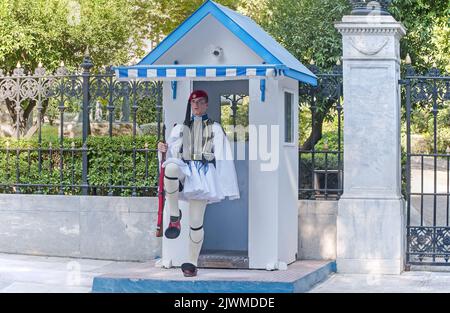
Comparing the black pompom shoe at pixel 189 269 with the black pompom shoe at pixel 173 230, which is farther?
the black pompom shoe at pixel 173 230

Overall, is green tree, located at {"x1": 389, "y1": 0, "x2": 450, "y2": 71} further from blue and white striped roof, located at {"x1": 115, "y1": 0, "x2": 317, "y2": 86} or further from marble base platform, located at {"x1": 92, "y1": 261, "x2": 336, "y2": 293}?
marble base platform, located at {"x1": 92, "y1": 261, "x2": 336, "y2": 293}

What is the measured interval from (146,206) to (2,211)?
2.08 meters

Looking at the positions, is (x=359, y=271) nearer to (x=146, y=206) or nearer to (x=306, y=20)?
(x=146, y=206)

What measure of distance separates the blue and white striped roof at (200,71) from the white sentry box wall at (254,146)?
0.67 m

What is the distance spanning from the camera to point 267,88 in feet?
35.5

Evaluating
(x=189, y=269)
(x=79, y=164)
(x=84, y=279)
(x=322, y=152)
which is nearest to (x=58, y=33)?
(x=79, y=164)

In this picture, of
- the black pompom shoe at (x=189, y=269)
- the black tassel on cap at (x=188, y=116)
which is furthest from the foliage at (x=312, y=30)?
the black pompom shoe at (x=189, y=269)

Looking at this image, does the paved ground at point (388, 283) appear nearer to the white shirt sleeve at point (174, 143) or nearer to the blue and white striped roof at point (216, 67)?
the white shirt sleeve at point (174, 143)

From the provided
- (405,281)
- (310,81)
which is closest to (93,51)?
(310,81)

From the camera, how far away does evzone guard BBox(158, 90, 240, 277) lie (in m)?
10.3

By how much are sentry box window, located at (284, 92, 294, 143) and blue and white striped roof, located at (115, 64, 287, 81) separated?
3.78 ft

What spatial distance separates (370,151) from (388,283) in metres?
1.64

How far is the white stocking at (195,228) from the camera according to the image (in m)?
10.4

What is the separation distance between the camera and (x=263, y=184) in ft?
35.7
